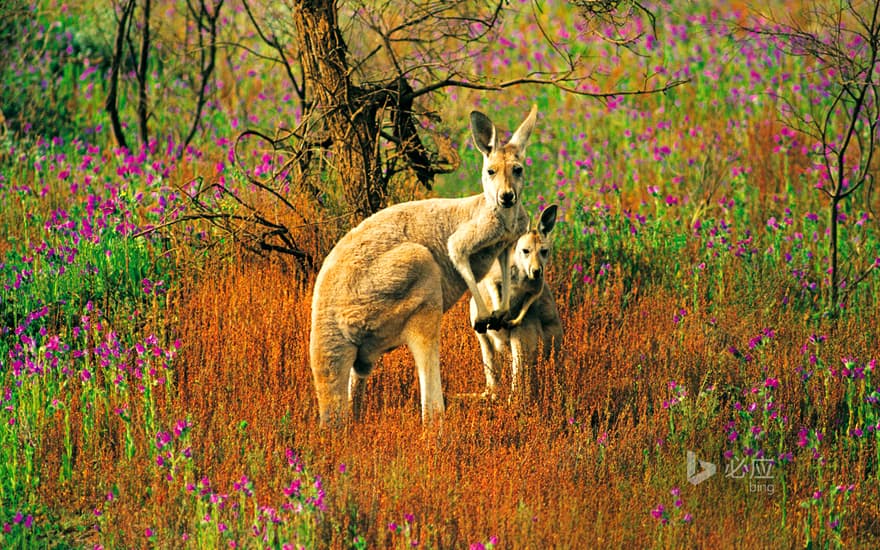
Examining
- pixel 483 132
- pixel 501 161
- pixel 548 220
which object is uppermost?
pixel 483 132

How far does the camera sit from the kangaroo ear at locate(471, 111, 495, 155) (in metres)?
6.27

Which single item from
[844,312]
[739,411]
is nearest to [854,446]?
[739,411]

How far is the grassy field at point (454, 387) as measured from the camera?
5.30 meters

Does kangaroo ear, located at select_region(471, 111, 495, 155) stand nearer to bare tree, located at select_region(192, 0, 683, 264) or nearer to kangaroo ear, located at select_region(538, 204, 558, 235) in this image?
kangaroo ear, located at select_region(538, 204, 558, 235)

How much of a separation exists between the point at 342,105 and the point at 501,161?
224 centimetres

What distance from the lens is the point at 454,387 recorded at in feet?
23.4

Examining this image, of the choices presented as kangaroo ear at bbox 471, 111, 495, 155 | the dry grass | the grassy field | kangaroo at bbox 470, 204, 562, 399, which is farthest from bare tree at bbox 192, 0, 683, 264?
kangaroo ear at bbox 471, 111, 495, 155

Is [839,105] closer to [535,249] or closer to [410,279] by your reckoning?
[535,249]

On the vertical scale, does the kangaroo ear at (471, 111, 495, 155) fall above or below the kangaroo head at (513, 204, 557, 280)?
above

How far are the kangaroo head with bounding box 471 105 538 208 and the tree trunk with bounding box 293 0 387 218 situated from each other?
1951 mm

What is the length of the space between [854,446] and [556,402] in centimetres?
156

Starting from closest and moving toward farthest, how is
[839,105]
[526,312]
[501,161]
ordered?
[501,161] < [526,312] < [839,105]

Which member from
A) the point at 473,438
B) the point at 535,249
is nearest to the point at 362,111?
the point at 535,249

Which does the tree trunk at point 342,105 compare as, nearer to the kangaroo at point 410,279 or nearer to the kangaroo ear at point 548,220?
the kangaroo ear at point 548,220
